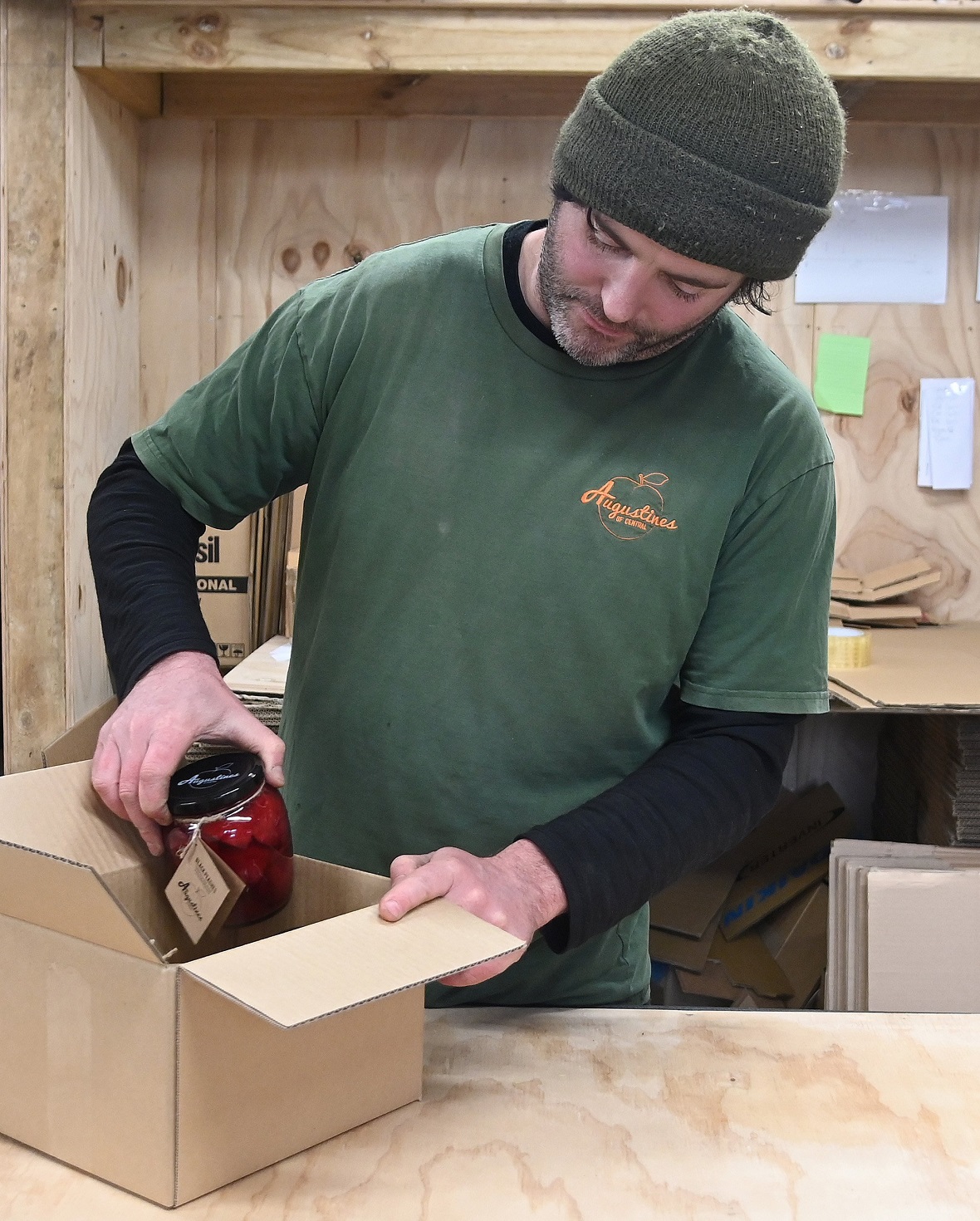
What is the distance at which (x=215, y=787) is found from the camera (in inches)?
33.3

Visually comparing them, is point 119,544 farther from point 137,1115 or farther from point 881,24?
point 881,24

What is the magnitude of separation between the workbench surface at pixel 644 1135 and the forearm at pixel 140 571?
39 cm

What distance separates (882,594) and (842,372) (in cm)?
47

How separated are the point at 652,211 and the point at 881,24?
4.45 feet

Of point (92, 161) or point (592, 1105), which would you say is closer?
point (592, 1105)

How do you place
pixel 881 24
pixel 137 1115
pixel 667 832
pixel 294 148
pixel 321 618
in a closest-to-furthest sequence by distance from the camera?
pixel 137 1115
pixel 667 832
pixel 321 618
pixel 881 24
pixel 294 148

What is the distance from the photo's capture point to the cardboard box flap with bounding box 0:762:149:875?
0.88 meters

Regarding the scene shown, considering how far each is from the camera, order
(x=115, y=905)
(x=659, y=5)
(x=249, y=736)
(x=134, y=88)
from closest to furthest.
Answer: (x=115, y=905), (x=249, y=736), (x=659, y=5), (x=134, y=88)

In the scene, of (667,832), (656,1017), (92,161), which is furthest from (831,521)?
(92,161)

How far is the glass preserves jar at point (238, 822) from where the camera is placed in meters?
0.84

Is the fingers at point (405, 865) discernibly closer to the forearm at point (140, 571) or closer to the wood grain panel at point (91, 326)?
the forearm at point (140, 571)

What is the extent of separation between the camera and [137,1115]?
75 centimetres

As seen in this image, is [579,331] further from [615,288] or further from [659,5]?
[659,5]

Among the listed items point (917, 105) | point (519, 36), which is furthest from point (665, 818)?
point (917, 105)
